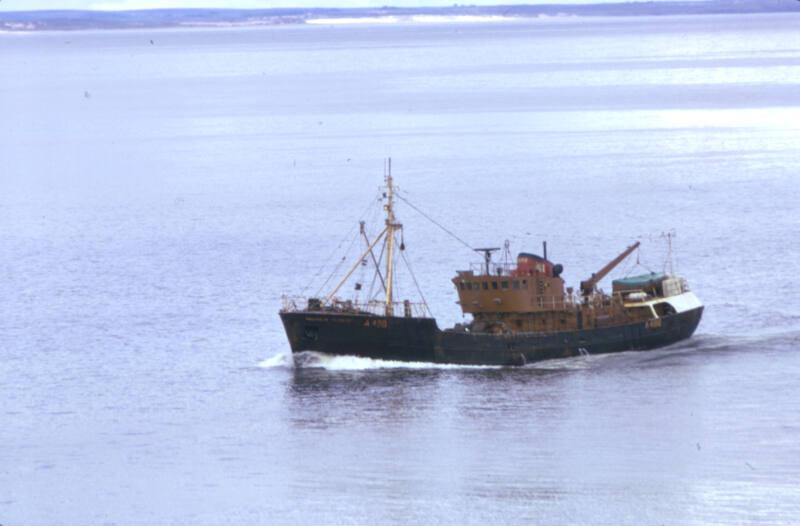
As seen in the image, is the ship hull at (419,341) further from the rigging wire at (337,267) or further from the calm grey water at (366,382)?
the rigging wire at (337,267)

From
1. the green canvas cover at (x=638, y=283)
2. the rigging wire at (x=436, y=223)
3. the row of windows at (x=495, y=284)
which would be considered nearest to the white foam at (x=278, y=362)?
the row of windows at (x=495, y=284)

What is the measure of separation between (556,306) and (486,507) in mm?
23608

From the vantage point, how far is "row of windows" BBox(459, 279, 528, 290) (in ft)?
249

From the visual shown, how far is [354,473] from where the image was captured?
2293 inches

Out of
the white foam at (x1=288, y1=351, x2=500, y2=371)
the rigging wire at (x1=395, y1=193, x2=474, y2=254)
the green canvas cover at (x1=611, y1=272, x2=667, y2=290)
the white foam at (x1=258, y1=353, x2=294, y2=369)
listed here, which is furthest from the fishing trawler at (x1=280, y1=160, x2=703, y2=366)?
the rigging wire at (x1=395, y1=193, x2=474, y2=254)

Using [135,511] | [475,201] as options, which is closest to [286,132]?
[475,201]

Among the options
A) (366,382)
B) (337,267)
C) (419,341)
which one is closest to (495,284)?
(419,341)

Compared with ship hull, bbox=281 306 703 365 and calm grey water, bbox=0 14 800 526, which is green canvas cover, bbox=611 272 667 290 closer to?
calm grey water, bbox=0 14 800 526

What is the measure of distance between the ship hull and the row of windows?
2.30 meters

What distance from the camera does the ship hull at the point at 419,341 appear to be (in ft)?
243

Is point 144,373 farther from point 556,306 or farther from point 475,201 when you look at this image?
point 475,201

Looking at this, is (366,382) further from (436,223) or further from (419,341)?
(436,223)

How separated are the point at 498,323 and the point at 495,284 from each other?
1.68m

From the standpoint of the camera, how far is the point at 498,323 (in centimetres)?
7606
